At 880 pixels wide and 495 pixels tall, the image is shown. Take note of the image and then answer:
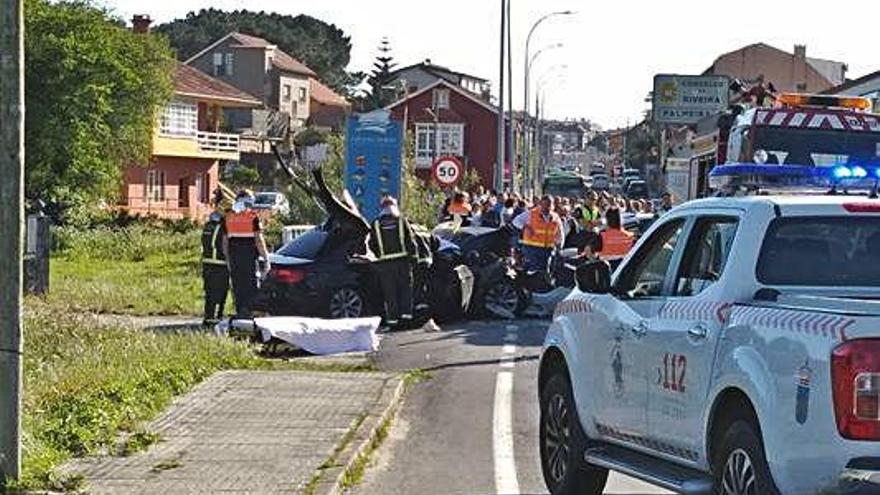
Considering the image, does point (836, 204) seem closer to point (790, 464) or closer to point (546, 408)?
point (790, 464)

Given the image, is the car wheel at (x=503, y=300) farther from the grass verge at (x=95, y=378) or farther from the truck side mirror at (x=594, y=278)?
the truck side mirror at (x=594, y=278)

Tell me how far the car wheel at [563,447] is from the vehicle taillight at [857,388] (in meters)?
2.98

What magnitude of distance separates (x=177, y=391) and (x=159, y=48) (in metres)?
43.8

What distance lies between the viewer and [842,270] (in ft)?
23.9

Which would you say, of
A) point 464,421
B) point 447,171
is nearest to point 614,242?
point 464,421

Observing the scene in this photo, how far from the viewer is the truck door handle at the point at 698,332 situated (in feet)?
23.1

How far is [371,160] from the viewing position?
91.4 feet

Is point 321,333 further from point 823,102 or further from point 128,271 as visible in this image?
point 128,271

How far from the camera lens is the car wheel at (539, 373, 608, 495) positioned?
28.9 ft

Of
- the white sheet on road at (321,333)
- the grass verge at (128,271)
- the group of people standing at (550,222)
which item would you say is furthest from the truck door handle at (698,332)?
the grass verge at (128,271)

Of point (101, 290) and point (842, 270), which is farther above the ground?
point (842, 270)

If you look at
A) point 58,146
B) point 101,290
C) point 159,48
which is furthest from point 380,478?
point 159,48

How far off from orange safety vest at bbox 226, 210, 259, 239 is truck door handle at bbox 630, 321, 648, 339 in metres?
11.7

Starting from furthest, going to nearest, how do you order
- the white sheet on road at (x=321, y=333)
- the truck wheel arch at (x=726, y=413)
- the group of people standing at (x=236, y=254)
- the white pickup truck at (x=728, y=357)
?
the group of people standing at (x=236, y=254), the white sheet on road at (x=321, y=333), the truck wheel arch at (x=726, y=413), the white pickup truck at (x=728, y=357)
